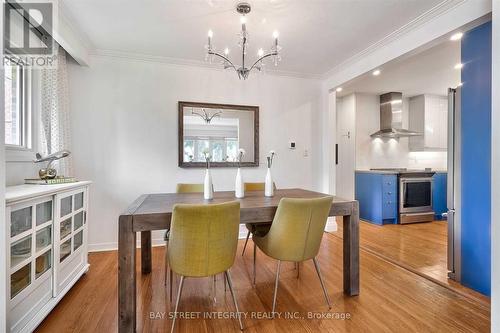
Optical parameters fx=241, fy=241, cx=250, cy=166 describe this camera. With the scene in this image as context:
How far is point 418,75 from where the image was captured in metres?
3.99

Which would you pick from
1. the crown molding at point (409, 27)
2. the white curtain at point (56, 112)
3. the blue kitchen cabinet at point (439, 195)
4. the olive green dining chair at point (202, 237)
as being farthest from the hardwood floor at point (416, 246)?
the white curtain at point (56, 112)

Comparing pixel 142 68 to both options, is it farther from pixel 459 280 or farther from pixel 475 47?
pixel 459 280

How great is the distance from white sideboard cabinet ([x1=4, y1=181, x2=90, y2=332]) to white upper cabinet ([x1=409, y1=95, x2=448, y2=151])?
596cm

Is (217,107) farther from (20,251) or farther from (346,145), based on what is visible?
(346,145)

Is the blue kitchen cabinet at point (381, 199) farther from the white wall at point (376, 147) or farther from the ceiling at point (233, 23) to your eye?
the ceiling at point (233, 23)

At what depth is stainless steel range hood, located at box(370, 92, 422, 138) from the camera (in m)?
4.93

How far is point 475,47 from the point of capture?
206 centimetres

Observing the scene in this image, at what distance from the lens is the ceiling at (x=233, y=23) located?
2.13 metres

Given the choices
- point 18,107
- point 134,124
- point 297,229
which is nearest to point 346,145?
point 297,229

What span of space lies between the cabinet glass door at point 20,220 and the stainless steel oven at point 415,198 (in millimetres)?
4964

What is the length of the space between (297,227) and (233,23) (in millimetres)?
2041

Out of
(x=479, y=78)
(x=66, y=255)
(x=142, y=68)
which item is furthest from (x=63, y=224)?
(x=479, y=78)

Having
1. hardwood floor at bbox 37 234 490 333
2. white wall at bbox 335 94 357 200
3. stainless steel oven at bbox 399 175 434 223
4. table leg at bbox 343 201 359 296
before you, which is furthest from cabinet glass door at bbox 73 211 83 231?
stainless steel oven at bbox 399 175 434 223

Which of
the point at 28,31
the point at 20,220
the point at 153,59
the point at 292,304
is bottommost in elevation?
the point at 292,304
